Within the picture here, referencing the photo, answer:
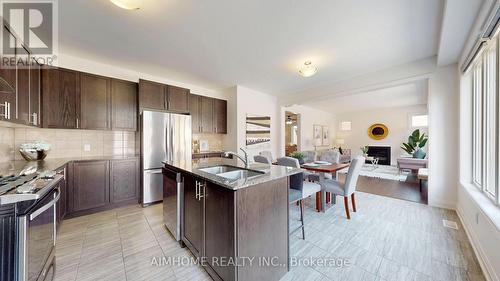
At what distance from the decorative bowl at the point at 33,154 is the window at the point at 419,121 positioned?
35.5ft

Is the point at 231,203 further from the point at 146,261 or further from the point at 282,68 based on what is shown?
the point at 282,68

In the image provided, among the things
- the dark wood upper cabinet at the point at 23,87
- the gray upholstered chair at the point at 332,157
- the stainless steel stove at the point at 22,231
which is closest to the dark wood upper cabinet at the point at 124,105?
the dark wood upper cabinet at the point at 23,87

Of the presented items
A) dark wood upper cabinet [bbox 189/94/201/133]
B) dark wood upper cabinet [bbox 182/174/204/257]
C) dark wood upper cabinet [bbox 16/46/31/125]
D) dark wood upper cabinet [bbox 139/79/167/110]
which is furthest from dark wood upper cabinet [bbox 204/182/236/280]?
dark wood upper cabinet [bbox 189/94/201/133]

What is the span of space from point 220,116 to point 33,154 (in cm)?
321

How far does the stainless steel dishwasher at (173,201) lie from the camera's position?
193 cm

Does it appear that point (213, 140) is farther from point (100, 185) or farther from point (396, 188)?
point (396, 188)

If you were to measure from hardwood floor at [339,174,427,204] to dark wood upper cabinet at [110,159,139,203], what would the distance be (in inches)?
183

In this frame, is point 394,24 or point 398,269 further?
point 394,24

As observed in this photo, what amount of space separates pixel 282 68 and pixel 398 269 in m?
3.26

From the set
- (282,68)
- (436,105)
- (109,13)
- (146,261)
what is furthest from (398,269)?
(109,13)

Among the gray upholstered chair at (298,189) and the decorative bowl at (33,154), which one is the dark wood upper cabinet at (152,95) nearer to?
the decorative bowl at (33,154)

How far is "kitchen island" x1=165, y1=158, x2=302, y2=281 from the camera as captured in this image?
126 centimetres

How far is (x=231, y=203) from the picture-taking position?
48.9 inches

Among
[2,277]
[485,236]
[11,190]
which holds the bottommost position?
[485,236]
